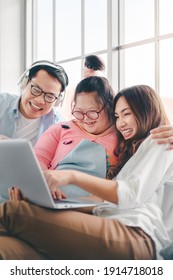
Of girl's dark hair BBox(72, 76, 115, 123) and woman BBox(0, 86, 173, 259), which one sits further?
girl's dark hair BBox(72, 76, 115, 123)

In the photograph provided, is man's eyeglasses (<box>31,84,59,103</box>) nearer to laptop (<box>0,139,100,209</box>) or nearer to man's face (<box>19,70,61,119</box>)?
man's face (<box>19,70,61,119</box>)

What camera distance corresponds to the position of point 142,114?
769 millimetres

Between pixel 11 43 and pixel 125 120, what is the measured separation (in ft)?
3.75

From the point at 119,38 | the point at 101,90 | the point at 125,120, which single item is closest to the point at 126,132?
the point at 125,120

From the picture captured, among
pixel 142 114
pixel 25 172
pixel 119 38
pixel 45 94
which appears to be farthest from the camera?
pixel 119 38

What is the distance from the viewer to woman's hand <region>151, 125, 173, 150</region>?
2.24 ft

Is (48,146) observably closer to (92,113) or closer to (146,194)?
(92,113)

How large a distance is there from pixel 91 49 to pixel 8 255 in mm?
801

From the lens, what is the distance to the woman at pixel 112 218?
2.00 feet

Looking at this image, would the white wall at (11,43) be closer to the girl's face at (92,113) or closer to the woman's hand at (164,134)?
the girl's face at (92,113)

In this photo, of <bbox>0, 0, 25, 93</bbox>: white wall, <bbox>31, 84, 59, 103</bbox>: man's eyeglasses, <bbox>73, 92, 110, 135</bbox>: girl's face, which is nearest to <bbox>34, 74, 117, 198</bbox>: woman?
<bbox>73, 92, 110, 135</bbox>: girl's face

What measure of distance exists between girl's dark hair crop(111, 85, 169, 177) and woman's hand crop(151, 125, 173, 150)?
0.19ft

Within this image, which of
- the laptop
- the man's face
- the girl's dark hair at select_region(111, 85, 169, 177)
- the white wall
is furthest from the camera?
the white wall

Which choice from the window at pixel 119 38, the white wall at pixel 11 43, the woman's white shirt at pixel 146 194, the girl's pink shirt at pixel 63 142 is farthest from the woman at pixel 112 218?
the white wall at pixel 11 43
